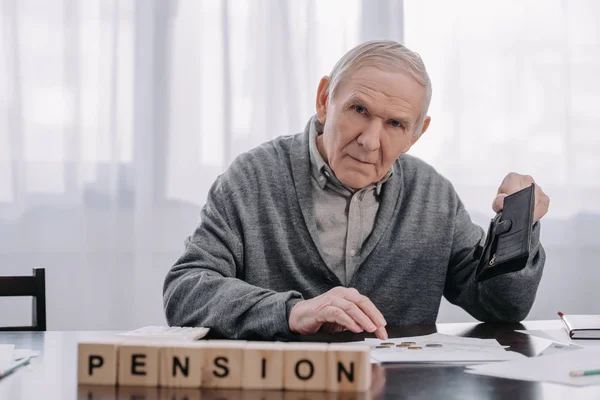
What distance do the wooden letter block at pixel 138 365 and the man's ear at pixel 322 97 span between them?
1.01 metres

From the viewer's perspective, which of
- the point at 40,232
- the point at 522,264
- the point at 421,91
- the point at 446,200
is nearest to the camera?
the point at 522,264

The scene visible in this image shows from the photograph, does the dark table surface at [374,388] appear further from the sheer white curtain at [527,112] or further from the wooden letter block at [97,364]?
the sheer white curtain at [527,112]

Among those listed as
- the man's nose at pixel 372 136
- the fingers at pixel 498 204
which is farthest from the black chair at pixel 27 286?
the fingers at pixel 498 204

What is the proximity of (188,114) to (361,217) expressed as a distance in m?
1.26

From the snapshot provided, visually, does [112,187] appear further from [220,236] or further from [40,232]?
[220,236]

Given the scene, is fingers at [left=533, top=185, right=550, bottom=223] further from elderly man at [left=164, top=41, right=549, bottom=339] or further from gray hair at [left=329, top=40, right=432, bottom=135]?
gray hair at [left=329, top=40, right=432, bottom=135]

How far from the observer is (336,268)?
1.68 m

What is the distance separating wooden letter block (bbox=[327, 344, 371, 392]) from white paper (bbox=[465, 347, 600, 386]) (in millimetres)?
198

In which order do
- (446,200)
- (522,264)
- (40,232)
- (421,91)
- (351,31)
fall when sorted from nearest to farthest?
1. (522,264)
2. (421,91)
3. (446,200)
4. (40,232)
5. (351,31)

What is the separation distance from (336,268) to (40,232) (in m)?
1.45

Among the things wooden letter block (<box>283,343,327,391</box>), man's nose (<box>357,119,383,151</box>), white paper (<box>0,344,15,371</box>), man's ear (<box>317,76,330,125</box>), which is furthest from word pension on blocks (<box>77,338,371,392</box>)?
man's ear (<box>317,76,330,125</box>)

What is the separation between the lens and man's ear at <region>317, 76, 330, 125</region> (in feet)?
5.70

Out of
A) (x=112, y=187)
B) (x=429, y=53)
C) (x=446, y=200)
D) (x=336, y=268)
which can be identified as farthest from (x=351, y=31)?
(x=336, y=268)

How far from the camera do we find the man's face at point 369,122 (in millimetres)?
1596
